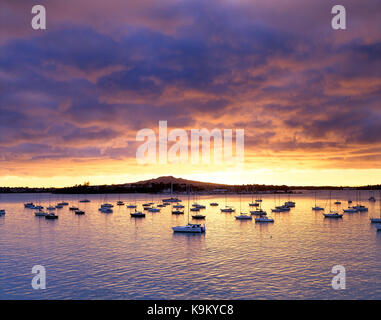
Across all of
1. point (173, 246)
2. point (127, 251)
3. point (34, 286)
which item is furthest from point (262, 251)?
point (34, 286)

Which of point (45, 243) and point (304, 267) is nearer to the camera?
point (304, 267)

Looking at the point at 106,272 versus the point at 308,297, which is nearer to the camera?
the point at 308,297

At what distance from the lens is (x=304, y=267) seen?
5012 cm

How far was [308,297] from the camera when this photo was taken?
3678cm
